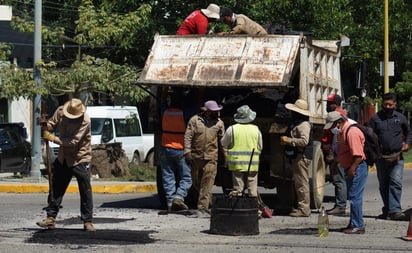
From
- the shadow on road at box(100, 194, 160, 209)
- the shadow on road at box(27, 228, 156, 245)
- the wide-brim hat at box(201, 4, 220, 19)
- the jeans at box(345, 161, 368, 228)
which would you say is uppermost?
the wide-brim hat at box(201, 4, 220, 19)

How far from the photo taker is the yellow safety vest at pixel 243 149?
13.4m

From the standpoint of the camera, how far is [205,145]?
14383 millimetres

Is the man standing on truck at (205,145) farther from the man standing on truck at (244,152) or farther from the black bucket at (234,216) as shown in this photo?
the black bucket at (234,216)

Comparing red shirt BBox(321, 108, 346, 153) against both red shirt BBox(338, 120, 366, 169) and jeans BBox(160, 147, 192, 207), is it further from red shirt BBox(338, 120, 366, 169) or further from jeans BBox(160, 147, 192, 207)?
red shirt BBox(338, 120, 366, 169)

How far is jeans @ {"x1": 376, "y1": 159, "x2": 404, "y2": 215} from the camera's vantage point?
13.7 meters

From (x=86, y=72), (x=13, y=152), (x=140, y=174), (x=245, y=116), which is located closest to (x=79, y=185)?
(x=245, y=116)

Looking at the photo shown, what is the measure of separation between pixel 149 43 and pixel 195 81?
14.8m

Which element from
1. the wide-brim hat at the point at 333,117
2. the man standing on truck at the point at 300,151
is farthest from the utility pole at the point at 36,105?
the wide-brim hat at the point at 333,117

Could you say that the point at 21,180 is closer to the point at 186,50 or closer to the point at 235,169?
the point at 186,50

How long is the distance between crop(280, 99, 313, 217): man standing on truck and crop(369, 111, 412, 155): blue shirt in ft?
3.49

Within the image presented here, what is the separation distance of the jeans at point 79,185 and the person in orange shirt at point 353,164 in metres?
3.24

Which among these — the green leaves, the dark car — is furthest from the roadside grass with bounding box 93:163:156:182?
the green leaves

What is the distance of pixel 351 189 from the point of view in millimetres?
11859

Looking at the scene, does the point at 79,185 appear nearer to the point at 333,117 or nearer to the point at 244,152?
the point at 244,152
